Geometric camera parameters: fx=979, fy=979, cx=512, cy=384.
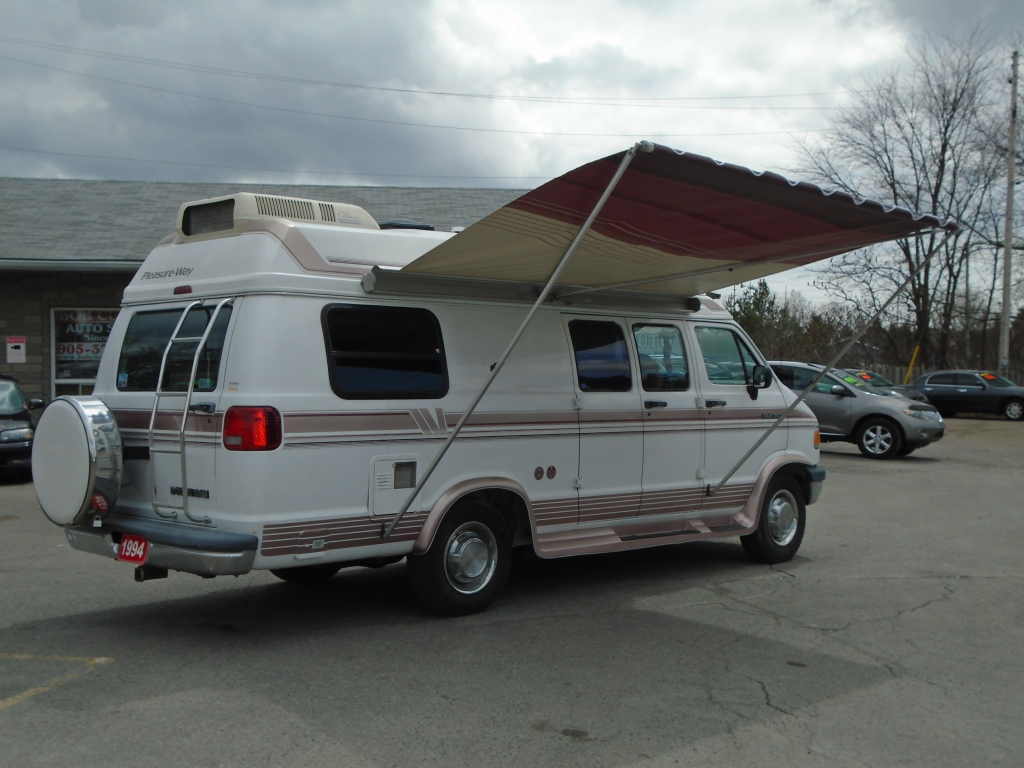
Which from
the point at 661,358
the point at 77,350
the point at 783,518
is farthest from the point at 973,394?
the point at 661,358

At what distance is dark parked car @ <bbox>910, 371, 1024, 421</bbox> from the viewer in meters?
28.7

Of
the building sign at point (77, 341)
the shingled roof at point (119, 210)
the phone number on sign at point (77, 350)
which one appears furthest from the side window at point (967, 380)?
the phone number on sign at point (77, 350)

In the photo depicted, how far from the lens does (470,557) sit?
6.48 m

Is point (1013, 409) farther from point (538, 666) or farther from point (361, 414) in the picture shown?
point (361, 414)

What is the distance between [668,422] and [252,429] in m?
3.45

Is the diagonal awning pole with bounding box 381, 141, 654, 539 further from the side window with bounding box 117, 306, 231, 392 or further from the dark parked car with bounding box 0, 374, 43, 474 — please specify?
the dark parked car with bounding box 0, 374, 43, 474

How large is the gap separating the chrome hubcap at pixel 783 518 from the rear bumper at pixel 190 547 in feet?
15.8

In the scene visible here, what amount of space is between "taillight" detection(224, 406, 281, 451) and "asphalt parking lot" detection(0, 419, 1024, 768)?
3.97ft

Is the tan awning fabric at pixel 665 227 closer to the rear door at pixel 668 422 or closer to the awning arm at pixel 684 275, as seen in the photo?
the awning arm at pixel 684 275

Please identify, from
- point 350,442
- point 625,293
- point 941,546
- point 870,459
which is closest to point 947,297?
point 870,459

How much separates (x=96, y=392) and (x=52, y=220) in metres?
12.9

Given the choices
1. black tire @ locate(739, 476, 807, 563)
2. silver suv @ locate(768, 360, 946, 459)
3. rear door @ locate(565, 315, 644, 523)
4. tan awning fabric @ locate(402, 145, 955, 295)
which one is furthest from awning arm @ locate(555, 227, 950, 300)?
silver suv @ locate(768, 360, 946, 459)

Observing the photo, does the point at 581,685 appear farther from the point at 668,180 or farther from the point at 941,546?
the point at 941,546

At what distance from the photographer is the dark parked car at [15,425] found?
43.9 ft
